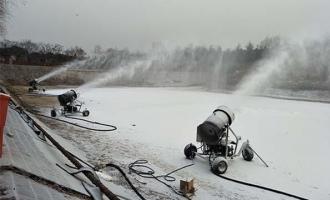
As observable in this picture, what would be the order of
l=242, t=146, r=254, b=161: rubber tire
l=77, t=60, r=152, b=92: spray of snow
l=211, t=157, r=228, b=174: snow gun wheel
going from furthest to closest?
1. l=77, t=60, r=152, b=92: spray of snow
2. l=242, t=146, r=254, b=161: rubber tire
3. l=211, t=157, r=228, b=174: snow gun wheel

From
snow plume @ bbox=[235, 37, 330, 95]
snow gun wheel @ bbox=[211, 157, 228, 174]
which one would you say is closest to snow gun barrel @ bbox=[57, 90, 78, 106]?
snow gun wheel @ bbox=[211, 157, 228, 174]

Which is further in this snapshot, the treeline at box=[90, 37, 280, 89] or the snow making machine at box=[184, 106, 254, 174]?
the treeline at box=[90, 37, 280, 89]

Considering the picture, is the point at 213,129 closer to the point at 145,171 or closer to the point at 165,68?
the point at 145,171

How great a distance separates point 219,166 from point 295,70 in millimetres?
40301

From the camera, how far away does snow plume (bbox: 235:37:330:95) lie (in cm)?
3425

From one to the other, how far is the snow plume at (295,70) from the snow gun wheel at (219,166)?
79.3 feet

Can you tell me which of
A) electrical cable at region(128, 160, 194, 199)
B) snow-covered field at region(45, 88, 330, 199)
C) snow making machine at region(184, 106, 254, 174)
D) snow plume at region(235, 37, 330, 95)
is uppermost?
snow plume at region(235, 37, 330, 95)

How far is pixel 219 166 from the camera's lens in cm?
866

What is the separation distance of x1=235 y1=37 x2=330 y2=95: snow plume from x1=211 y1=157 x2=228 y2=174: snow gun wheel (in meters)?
24.2

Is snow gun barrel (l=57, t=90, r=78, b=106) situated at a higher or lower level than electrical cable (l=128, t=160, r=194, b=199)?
higher

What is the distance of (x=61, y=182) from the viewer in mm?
4469

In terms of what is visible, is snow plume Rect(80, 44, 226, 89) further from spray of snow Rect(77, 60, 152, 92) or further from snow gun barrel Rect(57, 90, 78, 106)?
snow gun barrel Rect(57, 90, 78, 106)

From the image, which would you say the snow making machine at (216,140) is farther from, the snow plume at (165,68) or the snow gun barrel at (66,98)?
the snow plume at (165,68)

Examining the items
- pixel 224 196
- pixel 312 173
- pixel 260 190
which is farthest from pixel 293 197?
pixel 312 173
